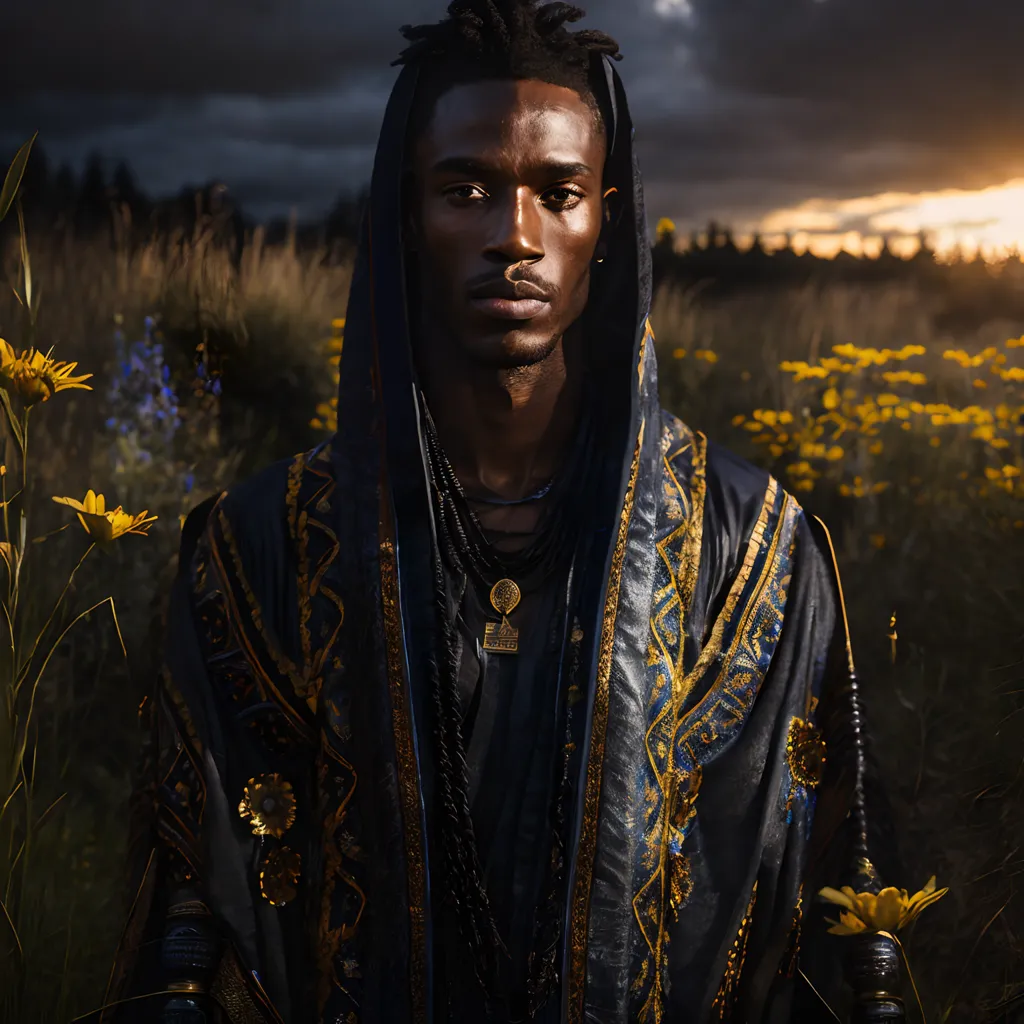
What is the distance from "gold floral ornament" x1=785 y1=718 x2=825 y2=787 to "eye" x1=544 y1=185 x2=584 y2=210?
0.96m

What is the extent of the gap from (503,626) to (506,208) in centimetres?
69

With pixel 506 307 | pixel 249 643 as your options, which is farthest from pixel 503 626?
pixel 506 307

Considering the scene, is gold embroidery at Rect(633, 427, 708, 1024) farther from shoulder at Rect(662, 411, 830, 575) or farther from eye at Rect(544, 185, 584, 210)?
eye at Rect(544, 185, 584, 210)

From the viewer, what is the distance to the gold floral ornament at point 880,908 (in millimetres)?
2195

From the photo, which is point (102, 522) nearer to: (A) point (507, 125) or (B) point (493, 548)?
(B) point (493, 548)

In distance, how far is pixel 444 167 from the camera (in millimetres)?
2418

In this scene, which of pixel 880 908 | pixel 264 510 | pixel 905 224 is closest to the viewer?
pixel 880 908

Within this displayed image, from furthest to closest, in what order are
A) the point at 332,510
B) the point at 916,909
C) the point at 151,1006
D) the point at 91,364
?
the point at 91,364 → the point at 332,510 → the point at 151,1006 → the point at 916,909

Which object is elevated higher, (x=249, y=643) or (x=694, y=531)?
(x=694, y=531)

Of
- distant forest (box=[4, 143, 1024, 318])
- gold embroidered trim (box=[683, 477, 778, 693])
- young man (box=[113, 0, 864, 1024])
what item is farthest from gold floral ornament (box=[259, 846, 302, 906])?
distant forest (box=[4, 143, 1024, 318])

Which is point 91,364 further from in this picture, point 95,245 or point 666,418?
point 666,418

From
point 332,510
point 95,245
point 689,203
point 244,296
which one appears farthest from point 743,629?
point 95,245

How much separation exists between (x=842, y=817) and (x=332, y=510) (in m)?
1.04

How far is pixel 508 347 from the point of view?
7.98 feet
